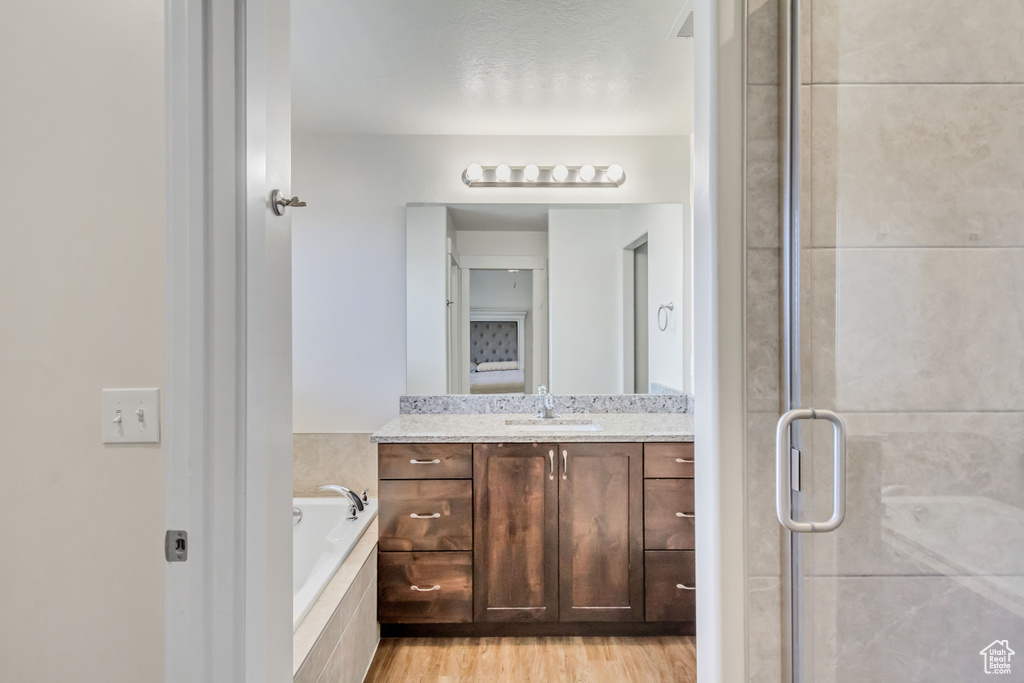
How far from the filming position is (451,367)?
297cm

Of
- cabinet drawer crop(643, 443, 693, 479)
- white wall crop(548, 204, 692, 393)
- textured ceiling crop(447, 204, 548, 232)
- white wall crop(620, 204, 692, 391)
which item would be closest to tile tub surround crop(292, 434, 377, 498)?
white wall crop(548, 204, 692, 393)

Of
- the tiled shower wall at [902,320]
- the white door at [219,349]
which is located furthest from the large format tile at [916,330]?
the white door at [219,349]

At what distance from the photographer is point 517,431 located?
2.43m

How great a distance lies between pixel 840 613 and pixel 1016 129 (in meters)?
0.68

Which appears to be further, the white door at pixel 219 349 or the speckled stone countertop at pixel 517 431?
the speckled stone countertop at pixel 517 431

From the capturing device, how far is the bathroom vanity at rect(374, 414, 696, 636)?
2340 mm

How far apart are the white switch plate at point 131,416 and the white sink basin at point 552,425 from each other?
1.66m

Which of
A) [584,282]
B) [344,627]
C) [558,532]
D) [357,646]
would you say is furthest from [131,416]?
[584,282]

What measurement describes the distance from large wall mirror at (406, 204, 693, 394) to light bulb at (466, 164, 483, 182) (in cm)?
15

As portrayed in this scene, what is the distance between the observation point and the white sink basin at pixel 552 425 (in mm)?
2523

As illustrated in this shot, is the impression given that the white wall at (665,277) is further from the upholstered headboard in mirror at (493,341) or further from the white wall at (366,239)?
the upholstered headboard in mirror at (493,341)

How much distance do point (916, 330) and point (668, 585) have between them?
1883mm

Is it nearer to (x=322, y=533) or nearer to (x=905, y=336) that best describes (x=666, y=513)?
(x=322, y=533)

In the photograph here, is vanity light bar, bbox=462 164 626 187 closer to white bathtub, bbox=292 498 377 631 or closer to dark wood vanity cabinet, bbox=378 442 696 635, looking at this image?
dark wood vanity cabinet, bbox=378 442 696 635
